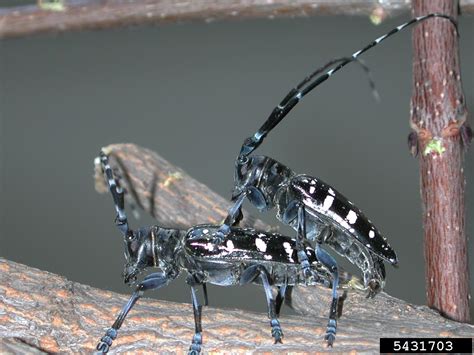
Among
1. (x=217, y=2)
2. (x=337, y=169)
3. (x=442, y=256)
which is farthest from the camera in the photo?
(x=337, y=169)

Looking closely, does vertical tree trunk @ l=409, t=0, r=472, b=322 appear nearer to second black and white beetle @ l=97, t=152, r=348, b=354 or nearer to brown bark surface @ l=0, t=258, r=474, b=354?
brown bark surface @ l=0, t=258, r=474, b=354

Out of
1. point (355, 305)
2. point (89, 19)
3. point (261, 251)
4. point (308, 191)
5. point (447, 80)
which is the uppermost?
point (89, 19)

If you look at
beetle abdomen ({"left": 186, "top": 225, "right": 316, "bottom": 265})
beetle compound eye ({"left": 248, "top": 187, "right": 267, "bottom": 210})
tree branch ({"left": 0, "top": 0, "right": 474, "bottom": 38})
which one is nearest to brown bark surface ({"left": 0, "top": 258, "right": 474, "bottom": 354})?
beetle abdomen ({"left": 186, "top": 225, "right": 316, "bottom": 265})

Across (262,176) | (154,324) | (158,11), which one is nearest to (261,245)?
(262,176)

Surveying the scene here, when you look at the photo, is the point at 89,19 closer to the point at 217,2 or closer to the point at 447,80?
the point at 217,2

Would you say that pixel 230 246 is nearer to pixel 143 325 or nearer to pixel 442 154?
pixel 143 325

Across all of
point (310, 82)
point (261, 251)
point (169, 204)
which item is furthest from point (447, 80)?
point (169, 204)
